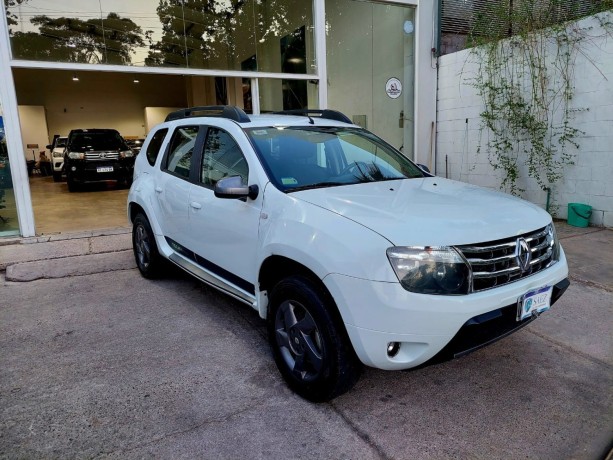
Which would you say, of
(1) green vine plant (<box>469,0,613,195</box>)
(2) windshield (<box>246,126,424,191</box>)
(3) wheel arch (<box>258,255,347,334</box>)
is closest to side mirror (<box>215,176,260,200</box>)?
(2) windshield (<box>246,126,424,191</box>)

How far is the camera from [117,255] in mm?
5918

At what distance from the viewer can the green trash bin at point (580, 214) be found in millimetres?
6516

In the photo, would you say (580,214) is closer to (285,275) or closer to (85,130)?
(285,275)

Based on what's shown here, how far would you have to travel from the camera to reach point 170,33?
7.46 metres

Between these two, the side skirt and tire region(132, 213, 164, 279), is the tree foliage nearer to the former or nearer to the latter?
tire region(132, 213, 164, 279)

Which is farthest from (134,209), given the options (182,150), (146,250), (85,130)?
(85,130)

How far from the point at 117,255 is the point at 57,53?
3.17 metres

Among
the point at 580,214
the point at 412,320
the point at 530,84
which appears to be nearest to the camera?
the point at 412,320

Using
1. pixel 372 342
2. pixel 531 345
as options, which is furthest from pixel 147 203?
pixel 531 345

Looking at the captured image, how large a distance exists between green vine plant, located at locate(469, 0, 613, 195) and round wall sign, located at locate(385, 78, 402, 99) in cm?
Result: 153

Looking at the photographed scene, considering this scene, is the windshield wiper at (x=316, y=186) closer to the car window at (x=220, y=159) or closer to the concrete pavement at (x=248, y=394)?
the car window at (x=220, y=159)

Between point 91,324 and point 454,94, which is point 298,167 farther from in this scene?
point 454,94

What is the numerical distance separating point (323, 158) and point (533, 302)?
1692 mm

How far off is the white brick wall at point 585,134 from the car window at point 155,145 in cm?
579
